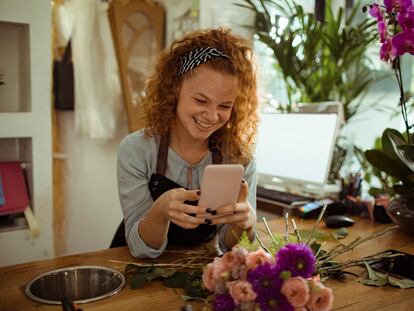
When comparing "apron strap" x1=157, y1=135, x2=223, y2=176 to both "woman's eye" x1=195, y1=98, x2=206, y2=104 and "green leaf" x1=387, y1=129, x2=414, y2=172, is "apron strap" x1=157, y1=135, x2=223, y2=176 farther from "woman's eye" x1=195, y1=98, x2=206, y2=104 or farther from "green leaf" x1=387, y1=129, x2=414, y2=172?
"green leaf" x1=387, y1=129, x2=414, y2=172

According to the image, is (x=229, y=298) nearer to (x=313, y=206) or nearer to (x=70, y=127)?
(x=313, y=206)

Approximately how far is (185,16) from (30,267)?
1982 mm

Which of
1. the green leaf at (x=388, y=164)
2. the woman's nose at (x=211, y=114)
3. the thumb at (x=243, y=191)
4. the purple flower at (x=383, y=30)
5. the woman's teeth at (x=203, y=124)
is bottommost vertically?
the thumb at (x=243, y=191)

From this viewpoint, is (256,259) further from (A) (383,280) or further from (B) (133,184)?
(B) (133,184)

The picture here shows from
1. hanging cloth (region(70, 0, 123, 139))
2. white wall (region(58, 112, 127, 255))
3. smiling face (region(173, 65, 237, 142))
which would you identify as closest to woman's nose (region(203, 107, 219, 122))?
smiling face (region(173, 65, 237, 142))

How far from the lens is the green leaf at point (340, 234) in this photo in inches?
62.1

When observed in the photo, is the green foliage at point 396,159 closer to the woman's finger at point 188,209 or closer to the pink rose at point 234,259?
the woman's finger at point 188,209

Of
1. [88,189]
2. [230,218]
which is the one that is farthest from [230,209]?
[88,189]

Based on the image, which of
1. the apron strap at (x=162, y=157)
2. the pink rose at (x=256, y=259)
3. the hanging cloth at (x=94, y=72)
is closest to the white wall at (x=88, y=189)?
the hanging cloth at (x=94, y=72)

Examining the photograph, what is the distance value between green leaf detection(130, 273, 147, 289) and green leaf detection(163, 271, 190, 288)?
2.0 inches

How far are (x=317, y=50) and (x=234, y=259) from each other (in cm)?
205

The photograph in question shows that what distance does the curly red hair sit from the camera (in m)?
1.42

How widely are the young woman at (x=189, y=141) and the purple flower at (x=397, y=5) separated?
451 mm

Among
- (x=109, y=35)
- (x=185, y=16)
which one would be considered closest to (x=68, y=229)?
(x=109, y=35)
